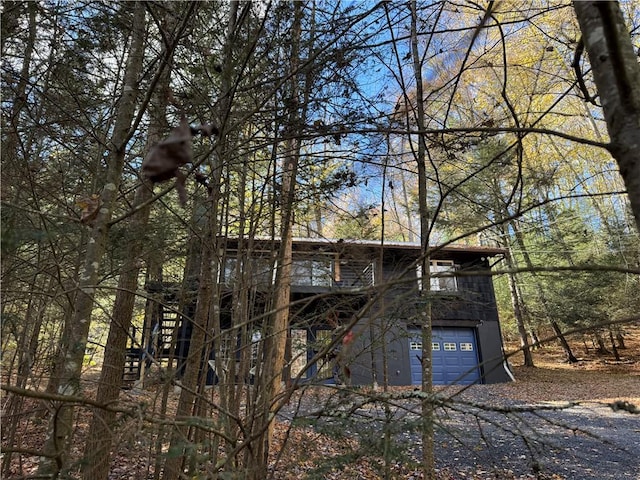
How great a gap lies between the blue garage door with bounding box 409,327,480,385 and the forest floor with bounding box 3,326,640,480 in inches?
40.9

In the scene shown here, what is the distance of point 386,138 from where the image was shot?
295 cm

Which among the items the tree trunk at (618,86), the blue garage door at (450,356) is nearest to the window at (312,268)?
the tree trunk at (618,86)

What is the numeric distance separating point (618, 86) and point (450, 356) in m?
12.9

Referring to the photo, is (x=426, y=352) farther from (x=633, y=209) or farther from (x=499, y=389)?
(x=499, y=389)

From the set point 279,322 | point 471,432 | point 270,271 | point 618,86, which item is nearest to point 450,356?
point 471,432

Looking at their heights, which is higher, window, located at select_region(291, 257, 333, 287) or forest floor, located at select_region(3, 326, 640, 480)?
window, located at select_region(291, 257, 333, 287)

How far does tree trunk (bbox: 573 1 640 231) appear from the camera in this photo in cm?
75

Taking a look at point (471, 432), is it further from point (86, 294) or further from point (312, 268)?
point (86, 294)

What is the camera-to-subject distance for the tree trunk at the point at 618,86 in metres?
0.75

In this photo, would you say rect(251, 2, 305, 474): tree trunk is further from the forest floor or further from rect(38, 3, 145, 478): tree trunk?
rect(38, 3, 145, 478): tree trunk

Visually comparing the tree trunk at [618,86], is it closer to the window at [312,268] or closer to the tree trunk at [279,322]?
the tree trunk at [279,322]

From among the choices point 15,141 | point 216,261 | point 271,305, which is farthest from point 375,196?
point 15,141

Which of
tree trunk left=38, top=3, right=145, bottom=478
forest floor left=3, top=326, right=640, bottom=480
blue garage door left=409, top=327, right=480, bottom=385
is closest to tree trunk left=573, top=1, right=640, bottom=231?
forest floor left=3, top=326, right=640, bottom=480

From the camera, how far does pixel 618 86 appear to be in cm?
79
